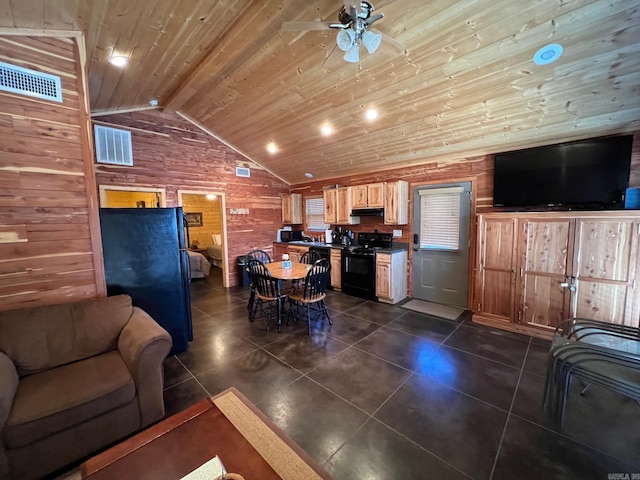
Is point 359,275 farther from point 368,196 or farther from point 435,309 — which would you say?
point 368,196

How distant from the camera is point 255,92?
356cm

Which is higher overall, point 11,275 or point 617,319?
point 11,275

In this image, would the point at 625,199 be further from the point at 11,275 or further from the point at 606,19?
the point at 11,275

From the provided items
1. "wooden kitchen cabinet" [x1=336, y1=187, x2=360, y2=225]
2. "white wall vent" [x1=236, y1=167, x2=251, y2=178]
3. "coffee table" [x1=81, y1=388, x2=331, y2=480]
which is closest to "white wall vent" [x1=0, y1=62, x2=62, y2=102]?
"coffee table" [x1=81, y1=388, x2=331, y2=480]

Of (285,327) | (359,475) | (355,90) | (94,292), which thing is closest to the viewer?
(359,475)

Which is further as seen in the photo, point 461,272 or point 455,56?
point 461,272

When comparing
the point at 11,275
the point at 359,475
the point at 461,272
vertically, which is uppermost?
the point at 11,275

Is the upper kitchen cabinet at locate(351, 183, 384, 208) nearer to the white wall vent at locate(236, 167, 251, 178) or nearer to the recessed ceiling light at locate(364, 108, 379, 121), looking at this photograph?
the recessed ceiling light at locate(364, 108, 379, 121)

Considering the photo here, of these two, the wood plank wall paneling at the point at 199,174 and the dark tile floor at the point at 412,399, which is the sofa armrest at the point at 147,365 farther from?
the wood plank wall paneling at the point at 199,174

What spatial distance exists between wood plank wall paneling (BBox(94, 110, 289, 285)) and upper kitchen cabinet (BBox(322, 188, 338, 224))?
1534mm

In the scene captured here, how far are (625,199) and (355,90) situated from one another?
3.22 m

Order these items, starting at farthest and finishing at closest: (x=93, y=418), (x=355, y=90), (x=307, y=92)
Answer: (x=307, y=92), (x=355, y=90), (x=93, y=418)

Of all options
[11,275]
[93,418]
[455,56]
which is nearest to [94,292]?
[11,275]

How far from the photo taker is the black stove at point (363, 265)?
15.3 feet
